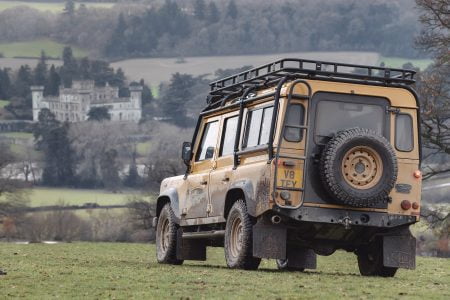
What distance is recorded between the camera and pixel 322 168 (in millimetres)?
20656

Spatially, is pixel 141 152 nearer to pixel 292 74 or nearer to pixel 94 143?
pixel 94 143

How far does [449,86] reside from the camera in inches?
1875

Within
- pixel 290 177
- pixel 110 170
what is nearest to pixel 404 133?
pixel 290 177

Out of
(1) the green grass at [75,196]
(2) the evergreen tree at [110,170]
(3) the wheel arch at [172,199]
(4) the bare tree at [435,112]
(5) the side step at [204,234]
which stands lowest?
(5) the side step at [204,234]

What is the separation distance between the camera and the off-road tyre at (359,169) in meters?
20.5

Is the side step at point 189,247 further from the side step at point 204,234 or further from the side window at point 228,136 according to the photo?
the side window at point 228,136

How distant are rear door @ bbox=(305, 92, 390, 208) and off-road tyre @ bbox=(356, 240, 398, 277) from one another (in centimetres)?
121

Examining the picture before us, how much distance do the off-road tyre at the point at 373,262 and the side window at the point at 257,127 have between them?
2359mm

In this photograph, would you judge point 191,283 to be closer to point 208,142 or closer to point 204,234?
point 204,234

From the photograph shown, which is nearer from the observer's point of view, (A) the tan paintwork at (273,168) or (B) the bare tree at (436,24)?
(A) the tan paintwork at (273,168)

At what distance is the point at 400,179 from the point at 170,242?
207 inches

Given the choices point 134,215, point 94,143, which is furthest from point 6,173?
point 94,143

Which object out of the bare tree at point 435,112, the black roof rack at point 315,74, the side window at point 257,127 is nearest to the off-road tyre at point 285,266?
the side window at point 257,127

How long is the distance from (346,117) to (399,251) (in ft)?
7.02
